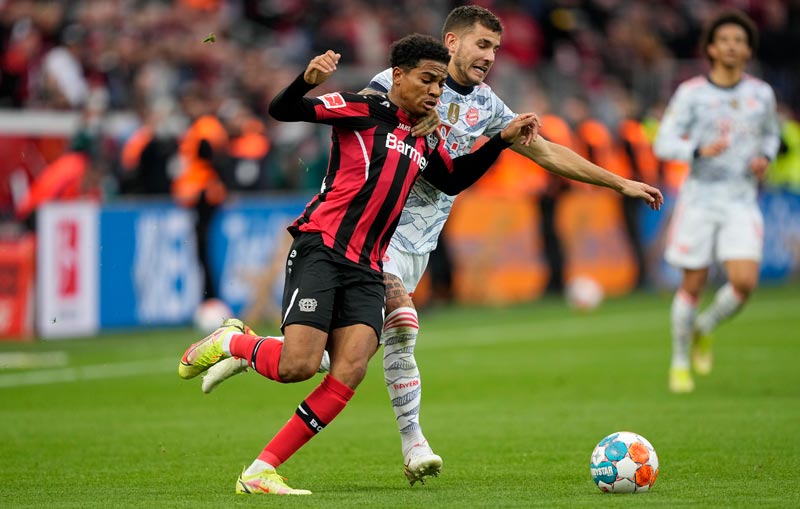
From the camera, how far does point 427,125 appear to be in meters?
7.36

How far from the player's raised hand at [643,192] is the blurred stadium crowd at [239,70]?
7.61 m

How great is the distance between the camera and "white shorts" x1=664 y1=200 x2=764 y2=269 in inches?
459

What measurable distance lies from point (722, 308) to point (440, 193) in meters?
4.91

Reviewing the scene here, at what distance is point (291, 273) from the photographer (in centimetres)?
718

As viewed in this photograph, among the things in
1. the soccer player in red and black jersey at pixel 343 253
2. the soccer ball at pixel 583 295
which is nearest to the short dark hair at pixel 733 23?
the soccer player in red and black jersey at pixel 343 253

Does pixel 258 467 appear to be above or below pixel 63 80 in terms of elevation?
below

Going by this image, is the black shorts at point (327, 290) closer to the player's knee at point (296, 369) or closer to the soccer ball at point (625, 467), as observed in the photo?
the player's knee at point (296, 369)

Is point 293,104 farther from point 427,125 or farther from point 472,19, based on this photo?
point 472,19

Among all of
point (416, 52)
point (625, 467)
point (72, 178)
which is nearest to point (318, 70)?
point (416, 52)

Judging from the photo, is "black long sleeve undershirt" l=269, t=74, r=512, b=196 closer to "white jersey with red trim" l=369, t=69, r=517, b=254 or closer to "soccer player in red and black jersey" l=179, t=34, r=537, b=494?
"white jersey with red trim" l=369, t=69, r=517, b=254

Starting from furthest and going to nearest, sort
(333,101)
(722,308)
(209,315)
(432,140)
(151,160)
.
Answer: (151,160) → (209,315) → (722,308) → (432,140) → (333,101)

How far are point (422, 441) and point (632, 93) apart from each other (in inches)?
801

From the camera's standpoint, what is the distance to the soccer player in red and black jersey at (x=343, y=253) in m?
6.96

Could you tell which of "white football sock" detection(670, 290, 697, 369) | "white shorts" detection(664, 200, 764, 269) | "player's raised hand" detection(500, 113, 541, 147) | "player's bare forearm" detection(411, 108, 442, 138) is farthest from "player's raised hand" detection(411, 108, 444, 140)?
"white football sock" detection(670, 290, 697, 369)
